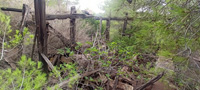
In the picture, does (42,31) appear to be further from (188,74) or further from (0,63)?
(188,74)

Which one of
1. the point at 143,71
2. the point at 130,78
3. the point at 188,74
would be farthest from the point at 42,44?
the point at 188,74

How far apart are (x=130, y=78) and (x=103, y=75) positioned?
932mm


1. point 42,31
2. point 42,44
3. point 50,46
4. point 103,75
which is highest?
point 42,31

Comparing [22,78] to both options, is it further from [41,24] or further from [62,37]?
[62,37]

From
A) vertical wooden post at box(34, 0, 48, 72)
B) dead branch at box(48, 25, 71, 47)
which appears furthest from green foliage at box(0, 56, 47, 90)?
dead branch at box(48, 25, 71, 47)

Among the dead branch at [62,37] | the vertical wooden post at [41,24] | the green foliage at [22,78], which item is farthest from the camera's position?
the dead branch at [62,37]

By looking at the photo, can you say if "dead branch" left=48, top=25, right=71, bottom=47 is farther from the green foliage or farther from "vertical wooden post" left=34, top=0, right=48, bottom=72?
the green foliage

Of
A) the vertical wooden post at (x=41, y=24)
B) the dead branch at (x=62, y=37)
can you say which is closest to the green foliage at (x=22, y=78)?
the vertical wooden post at (x=41, y=24)

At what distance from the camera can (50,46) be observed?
4.11 metres

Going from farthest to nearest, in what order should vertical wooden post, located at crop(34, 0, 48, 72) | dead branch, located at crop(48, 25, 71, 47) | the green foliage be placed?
dead branch, located at crop(48, 25, 71, 47)
vertical wooden post, located at crop(34, 0, 48, 72)
the green foliage

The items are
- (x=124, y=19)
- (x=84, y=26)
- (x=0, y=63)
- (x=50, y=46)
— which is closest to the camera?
(x=0, y=63)

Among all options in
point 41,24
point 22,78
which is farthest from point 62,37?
point 22,78

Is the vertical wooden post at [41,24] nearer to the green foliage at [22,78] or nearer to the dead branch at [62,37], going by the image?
the dead branch at [62,37]

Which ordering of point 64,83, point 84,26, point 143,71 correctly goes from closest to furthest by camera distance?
point 64,83 < point 143,71 < point 84,26
